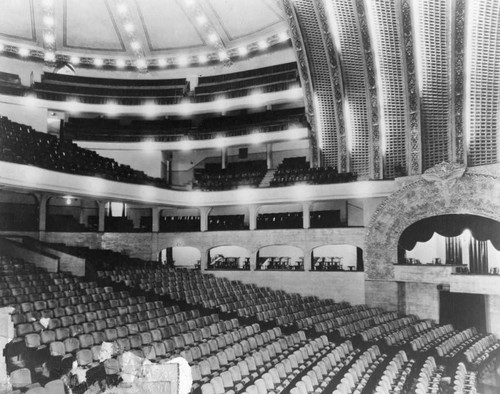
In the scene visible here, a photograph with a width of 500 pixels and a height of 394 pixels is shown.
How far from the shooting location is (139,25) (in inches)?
904

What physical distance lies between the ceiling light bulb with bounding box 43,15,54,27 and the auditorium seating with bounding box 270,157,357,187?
40.6 ft

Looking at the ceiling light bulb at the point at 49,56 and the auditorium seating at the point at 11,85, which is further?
the ceiling light bulb at the point at 49,56

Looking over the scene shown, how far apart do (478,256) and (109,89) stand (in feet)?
58.6

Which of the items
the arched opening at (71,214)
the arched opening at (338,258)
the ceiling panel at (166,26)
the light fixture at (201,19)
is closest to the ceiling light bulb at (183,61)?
the ceiling panel at (166,26)

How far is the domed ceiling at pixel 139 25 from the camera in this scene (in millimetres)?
21422

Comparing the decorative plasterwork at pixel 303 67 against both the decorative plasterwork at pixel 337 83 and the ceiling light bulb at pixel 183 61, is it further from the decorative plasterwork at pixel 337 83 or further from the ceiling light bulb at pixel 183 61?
the ceiling light bulb at pixel 183 61

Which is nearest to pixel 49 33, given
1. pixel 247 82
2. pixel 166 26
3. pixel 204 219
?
pixel 166 26

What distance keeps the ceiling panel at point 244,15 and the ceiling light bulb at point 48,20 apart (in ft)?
23.7

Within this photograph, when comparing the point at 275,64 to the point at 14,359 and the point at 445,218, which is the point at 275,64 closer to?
the point at 445,218

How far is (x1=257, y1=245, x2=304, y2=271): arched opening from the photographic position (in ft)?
62.8

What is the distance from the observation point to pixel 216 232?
65.1 feet

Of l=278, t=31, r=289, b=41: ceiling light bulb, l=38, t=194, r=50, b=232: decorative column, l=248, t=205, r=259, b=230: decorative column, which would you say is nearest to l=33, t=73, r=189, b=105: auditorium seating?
l=278, t=31, r=289, b=41: ceiling light bulb

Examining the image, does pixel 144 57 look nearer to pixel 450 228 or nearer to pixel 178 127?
pixel 178 127

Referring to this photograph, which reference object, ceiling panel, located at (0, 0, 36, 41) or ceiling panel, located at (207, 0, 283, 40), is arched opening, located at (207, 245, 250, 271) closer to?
ceiling panel, located at (207, 0, 283, 40)
